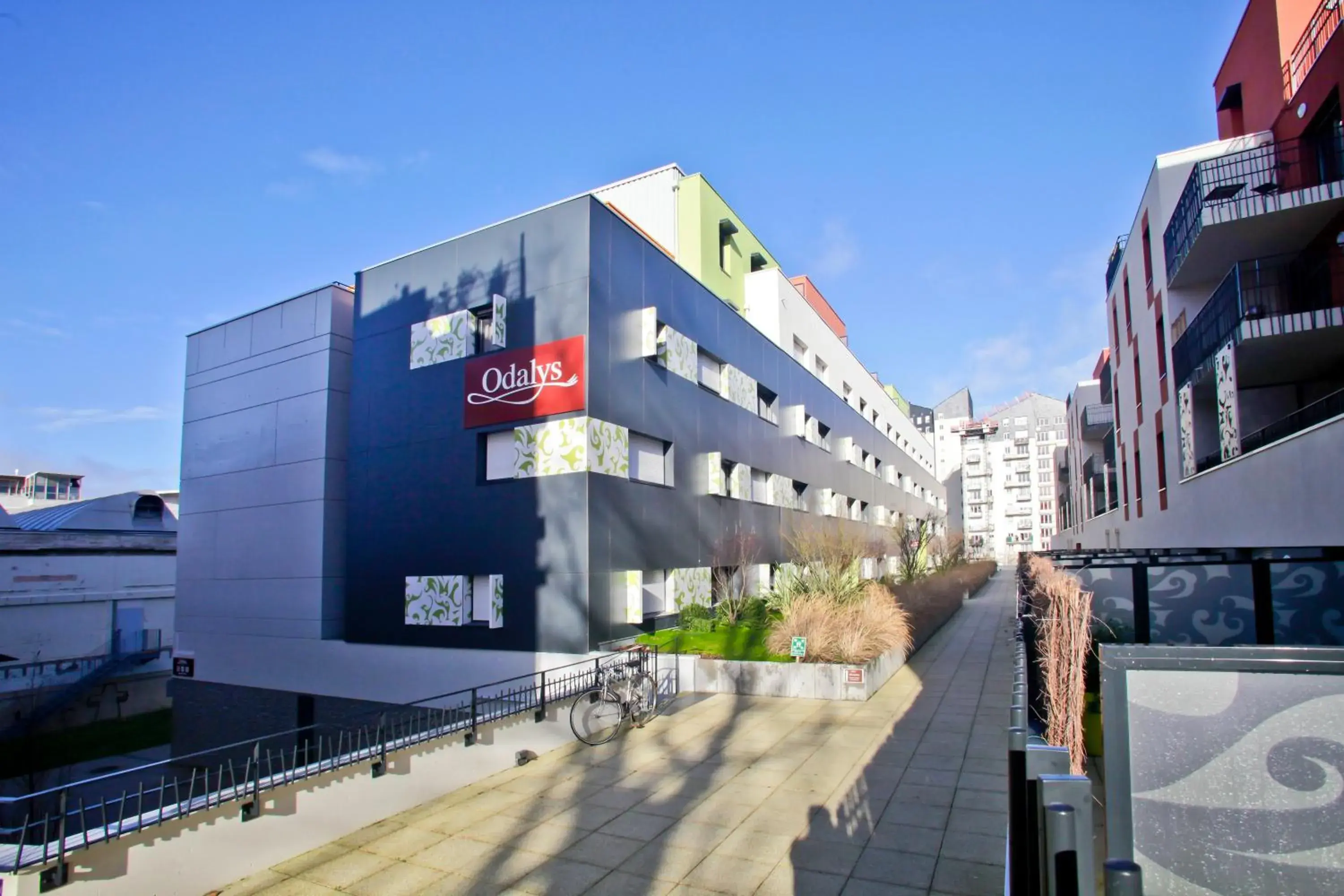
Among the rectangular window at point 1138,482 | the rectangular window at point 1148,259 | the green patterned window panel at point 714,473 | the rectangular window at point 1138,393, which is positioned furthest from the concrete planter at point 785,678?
the rectangular window at point 1138,393

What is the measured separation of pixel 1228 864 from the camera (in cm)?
281

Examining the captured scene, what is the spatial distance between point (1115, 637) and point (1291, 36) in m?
A: 16.9

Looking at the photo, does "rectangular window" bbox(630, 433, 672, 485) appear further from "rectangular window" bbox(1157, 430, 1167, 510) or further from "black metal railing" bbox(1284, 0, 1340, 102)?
"rectangular window" bbox(1157, 430, 1167, 510)

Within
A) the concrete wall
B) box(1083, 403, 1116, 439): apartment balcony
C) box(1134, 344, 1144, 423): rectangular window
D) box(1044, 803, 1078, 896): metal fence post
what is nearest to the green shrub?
the concrete wall

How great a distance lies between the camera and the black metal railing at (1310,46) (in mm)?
14602

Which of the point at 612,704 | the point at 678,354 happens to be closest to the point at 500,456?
the point at 678,354

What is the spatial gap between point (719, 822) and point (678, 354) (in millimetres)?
13221

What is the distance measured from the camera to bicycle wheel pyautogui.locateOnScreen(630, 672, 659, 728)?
10836 mm

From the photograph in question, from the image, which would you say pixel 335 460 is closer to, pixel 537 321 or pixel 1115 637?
pixel 537 321

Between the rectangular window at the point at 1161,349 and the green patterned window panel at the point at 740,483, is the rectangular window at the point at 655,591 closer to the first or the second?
the green patterned window panel at the point at 740,483

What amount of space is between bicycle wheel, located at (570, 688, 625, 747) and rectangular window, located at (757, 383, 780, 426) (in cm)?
1527

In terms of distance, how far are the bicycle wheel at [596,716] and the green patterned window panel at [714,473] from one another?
33.2ft

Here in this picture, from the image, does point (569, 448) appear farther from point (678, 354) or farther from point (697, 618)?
point (697, 618)

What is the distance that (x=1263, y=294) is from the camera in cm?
1560
